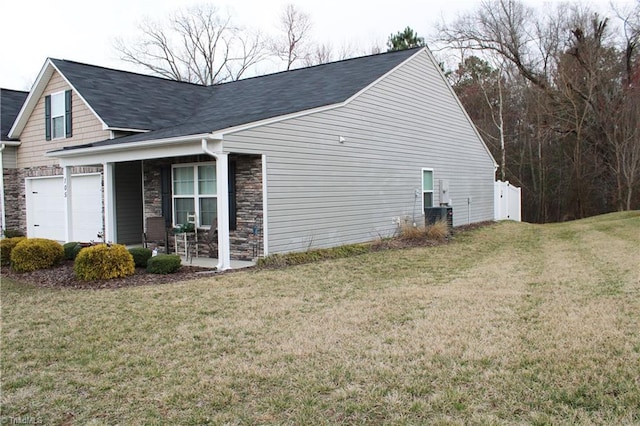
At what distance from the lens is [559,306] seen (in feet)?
19.5

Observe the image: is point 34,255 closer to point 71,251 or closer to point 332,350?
point 71,251

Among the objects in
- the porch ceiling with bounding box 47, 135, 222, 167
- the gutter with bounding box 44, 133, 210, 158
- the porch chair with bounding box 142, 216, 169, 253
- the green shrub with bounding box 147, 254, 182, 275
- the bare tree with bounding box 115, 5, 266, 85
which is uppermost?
the bare tree with bounding box 115, 5, 266, 85

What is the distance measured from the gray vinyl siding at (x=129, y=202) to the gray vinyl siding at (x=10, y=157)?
545cm

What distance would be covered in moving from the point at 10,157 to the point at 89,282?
407 inches

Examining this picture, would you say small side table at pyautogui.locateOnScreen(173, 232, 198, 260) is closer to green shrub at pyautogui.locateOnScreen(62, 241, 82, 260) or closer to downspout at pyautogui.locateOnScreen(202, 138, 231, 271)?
downspout at pyautogui.locateOnScreen(202, 138, 231, 271)

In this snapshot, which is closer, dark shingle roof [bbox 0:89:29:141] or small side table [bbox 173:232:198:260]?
small side table [bbox 173:232:198:260]

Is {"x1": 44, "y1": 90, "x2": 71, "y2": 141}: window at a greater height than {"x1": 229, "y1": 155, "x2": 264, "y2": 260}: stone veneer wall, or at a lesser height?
greater

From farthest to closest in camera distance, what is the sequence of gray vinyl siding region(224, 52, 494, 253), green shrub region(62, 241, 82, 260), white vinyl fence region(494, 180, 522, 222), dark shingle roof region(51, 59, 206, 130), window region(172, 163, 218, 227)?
white vinyl fence region(494, 180, 522, 222) → dark shingle roof region(51, 59, 206, 130) → green shrub region(62, 241, 82, 260) → window region(172, 163, 218, 227) → gray vinyl siding region(224, 52, 494, 253)

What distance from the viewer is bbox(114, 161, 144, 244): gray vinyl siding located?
13250 mm

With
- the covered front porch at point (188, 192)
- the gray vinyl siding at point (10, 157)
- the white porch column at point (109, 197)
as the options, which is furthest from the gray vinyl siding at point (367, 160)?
the gray vinyl siding at point (10, 157)

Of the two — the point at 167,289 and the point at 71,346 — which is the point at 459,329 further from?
the point at 167,289

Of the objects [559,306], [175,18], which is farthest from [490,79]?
[559,306]

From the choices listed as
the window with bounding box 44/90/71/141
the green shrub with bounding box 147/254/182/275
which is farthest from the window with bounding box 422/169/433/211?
the window with bounding box 44/90/71/141

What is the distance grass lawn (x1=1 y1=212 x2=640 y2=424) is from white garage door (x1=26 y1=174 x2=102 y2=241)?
21.0ft
